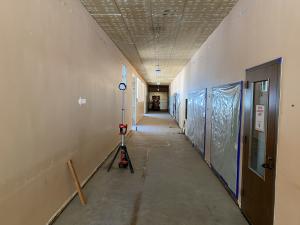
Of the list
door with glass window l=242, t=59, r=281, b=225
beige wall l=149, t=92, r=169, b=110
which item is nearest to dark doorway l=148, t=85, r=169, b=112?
beige wall l=149, t=92, r=169, b=110

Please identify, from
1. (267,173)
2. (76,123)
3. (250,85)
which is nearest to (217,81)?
(250,85)

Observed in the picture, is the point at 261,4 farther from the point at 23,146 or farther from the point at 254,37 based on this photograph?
the point at 23,146

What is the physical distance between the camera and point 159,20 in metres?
4.20

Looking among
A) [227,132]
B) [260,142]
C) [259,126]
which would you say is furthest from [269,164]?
[227,132]

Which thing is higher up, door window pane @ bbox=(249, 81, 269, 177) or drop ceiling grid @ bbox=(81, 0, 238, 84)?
drop ceiling grid @ bbox=(81, 0, 238, 84)

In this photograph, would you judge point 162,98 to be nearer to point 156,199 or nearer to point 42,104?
point 156,199

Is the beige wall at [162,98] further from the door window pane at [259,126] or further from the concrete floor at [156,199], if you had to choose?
the door window pane at [259,126]

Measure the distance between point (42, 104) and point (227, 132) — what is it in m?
2.81

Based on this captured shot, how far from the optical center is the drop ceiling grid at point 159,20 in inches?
137

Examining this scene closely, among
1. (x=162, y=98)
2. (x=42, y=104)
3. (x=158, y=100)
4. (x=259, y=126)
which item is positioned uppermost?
(x=162, y=98)

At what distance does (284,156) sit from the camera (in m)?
1.97

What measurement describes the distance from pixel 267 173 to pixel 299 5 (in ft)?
5.14

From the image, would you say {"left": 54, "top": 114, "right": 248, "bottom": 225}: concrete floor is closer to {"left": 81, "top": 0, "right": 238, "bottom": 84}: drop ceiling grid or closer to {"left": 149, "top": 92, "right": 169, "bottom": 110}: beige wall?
{"left": 81, "top": 0, "right": 238, "bottom": 84}: drop ceiling grid

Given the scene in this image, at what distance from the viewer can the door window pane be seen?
2.39 m
